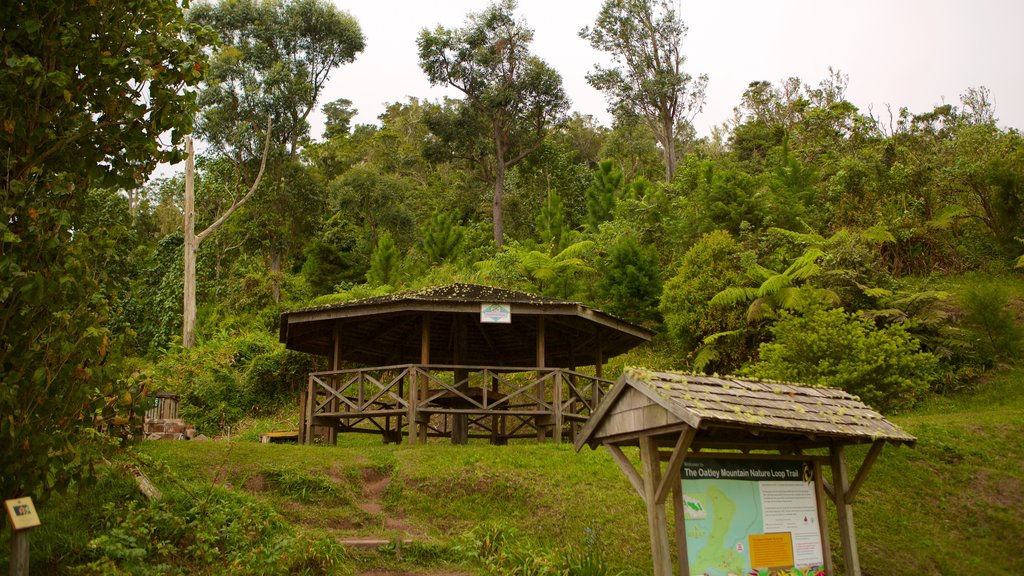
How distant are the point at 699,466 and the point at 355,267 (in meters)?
28.4

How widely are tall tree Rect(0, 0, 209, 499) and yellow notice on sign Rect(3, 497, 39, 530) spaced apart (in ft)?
0.80

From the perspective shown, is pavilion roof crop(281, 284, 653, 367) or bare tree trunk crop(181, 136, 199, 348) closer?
pavilion roof crop(281, 284, 653, 367)

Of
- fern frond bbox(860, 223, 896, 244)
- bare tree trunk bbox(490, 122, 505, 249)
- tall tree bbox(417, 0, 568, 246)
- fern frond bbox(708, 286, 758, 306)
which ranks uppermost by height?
tall tree bbox(417, 0, 568, 246)

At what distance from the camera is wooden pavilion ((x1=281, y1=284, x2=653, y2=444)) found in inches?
530

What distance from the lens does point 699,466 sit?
261 inches

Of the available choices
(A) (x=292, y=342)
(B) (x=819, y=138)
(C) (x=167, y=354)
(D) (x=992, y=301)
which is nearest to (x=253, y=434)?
(A) (x=292, y=342)

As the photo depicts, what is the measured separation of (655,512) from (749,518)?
0.79m

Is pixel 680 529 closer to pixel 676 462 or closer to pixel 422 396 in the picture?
pixel 676 462

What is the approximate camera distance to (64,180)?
6141 millimetres

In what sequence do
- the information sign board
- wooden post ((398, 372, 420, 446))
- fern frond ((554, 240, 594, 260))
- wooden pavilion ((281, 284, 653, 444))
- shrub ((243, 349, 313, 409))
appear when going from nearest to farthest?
1. the information sign board
2. wooden post ((398, 372, 420, 446))
3. wooden pavilion ((281, 284, 653, 444))
4. shrub ((243, 349, 313, 409))
5. fern frond ((554, 240, 594, 260))

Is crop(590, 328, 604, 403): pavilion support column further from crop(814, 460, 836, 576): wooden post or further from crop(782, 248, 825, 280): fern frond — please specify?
crop(814, 460, 836, 576): wooden post

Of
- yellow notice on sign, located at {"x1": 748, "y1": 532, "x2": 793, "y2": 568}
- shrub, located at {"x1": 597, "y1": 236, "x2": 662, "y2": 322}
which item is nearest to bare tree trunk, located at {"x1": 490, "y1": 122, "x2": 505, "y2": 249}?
shrub, located at {"x1": 597, "y1": 236, "x2": 662, "y2": 322}

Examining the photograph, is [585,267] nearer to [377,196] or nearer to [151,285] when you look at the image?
[377,196]

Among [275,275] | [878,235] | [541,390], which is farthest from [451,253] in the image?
[541,390]
